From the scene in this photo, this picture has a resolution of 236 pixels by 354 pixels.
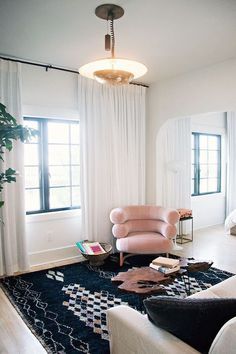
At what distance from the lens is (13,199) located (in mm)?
3850

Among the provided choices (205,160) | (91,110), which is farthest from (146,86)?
(205,160)

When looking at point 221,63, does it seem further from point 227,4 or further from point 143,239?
point 143,239

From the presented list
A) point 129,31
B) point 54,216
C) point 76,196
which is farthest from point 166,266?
point 129,31

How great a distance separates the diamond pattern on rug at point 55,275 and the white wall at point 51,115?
1.33ft

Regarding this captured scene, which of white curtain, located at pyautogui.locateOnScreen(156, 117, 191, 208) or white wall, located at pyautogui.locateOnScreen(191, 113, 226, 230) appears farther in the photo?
→ white wall, located at pyautogui.locateOnScreen(191, 113, 226, 230)

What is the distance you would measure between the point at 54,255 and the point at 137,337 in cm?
Result: 301

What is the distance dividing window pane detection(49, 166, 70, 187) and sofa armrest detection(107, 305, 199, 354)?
9.50ft

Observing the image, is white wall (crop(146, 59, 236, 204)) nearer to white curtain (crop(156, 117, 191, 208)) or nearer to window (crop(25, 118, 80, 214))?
white curtain (crop(156, 117, 191, 208))

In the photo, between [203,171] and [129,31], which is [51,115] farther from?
[203,171]

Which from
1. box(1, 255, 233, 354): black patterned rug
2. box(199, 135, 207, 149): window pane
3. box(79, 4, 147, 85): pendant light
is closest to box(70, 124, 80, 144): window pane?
box(1, 255, 233, 354): black patterned rug

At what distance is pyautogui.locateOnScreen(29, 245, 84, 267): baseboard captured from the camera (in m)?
4.20

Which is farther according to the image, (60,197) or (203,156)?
(203,156)

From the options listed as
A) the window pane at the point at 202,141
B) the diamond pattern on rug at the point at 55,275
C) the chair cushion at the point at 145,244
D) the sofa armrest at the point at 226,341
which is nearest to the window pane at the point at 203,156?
the window pane at the point at 202,141

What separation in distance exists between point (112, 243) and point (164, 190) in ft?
4.98
